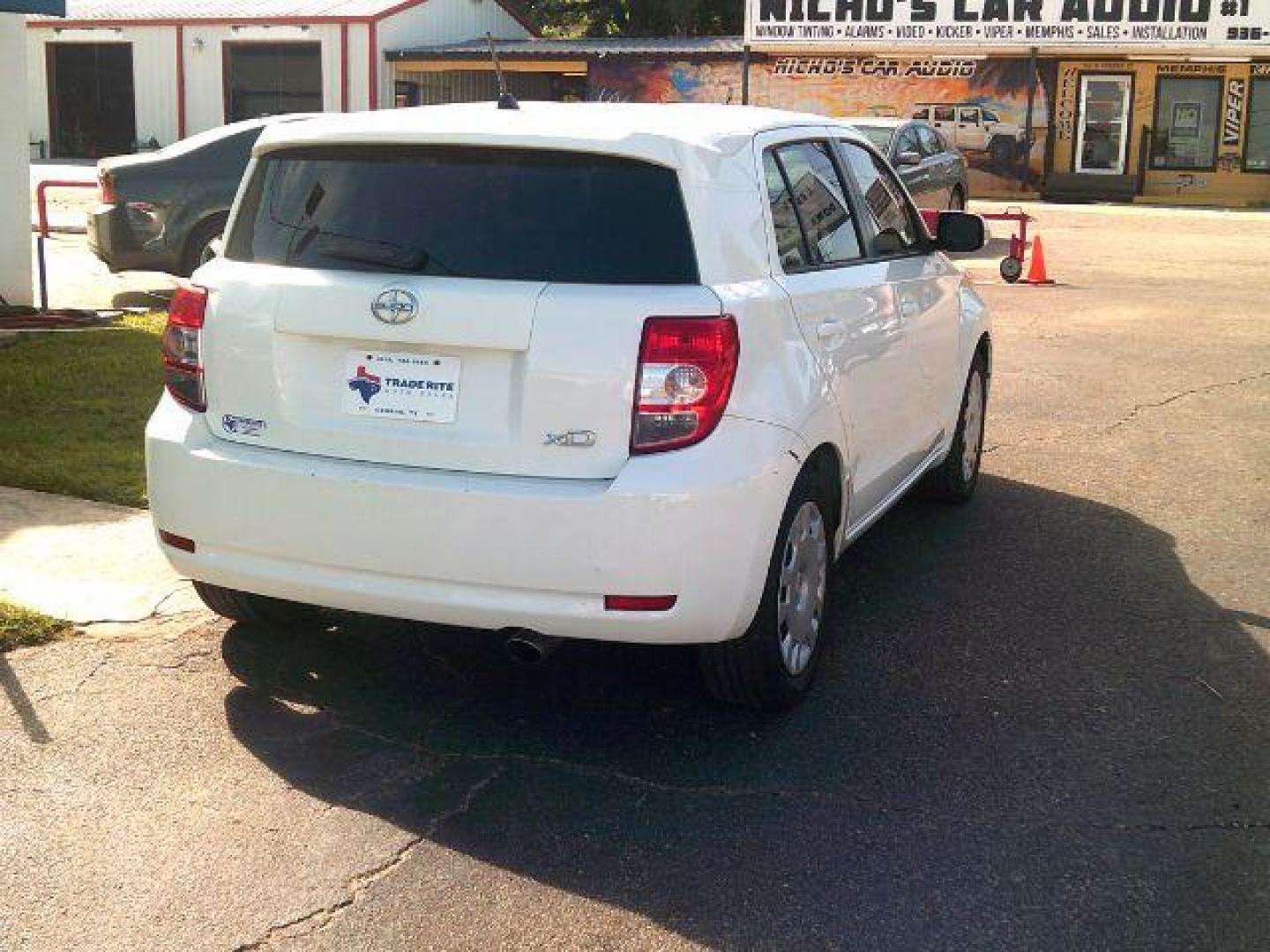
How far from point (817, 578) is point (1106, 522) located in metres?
2.74

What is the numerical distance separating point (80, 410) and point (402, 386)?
490 centimetres

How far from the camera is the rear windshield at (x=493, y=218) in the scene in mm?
4328

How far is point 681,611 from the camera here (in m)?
4.26

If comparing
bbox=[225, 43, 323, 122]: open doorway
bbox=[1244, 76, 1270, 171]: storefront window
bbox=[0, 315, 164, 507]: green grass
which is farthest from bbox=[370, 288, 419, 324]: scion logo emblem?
bbox=[225, 43, 323, 122]: open doorway

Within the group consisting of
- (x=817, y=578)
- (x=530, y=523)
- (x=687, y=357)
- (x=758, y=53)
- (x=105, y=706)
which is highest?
(x=758, y=53)

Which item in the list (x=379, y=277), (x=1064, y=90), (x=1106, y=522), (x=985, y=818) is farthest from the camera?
(x=1064, y=90)

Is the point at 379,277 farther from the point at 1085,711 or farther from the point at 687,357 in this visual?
the point at 1085,711

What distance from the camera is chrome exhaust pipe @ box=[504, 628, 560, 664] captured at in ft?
14.4

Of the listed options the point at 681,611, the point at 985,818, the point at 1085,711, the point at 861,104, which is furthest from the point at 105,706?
the point at 861,104

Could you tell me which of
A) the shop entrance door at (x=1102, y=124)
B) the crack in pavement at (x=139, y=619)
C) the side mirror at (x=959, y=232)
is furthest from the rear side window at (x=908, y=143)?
the crack in pavement at (x=139, y=619)

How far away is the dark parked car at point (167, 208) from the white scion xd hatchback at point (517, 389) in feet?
27.8

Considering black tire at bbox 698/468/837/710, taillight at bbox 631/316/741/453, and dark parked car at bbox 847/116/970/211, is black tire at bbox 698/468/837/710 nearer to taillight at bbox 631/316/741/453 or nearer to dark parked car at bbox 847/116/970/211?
taillight at bbox 631/316/741/453

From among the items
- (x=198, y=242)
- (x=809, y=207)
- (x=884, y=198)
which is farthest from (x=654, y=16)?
(x=809, y=207)

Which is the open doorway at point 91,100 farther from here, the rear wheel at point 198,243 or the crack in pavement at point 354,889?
the crack in pavement at point 354,889
